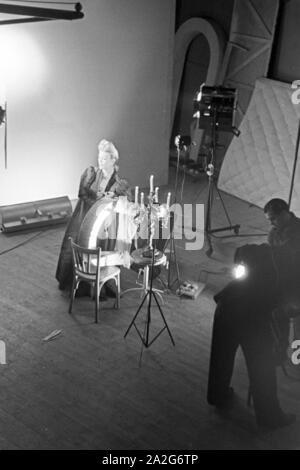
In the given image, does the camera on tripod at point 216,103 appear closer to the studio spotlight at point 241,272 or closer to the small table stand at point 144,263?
the small table stand at point 144,263

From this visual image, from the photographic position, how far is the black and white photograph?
17.9ft

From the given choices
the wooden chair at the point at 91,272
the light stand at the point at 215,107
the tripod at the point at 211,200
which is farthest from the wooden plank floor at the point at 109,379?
the light stand at the point at 215,107

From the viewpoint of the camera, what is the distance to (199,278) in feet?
25.8

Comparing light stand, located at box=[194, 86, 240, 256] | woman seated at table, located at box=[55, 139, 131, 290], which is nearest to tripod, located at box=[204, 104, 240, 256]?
light stand, located at box=[194, 86, 240, 256]

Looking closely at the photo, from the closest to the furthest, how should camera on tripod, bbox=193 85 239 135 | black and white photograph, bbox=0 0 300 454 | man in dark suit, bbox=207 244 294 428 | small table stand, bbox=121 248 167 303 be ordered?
1. man in dark suit, bbox=207 244 294 428
2. black and white photograph, bbox=0 0 300 454
3. small table stand, bbox=121 248 167 303
4. camera on tripod, bbox=193 85 239 135

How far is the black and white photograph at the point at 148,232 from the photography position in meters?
5.45

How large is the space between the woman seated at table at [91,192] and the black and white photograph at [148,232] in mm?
16

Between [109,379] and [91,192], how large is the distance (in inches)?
80.2

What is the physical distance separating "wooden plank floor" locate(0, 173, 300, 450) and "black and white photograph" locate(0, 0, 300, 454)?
16mm

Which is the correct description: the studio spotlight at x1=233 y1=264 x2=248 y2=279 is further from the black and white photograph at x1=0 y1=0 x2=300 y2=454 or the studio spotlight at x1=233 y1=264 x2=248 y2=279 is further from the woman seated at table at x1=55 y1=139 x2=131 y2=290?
the woman seated at table at x1=55 y1=139 x2=131 y2=290

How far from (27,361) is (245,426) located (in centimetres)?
188

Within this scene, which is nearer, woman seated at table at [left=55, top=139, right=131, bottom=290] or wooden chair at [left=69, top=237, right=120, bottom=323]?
wooden chair at [left=69, top=237, right=120, bottom=323]

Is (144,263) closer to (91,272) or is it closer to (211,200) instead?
(91,272)

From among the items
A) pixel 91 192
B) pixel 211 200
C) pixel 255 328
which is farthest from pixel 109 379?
pixel 211 200
